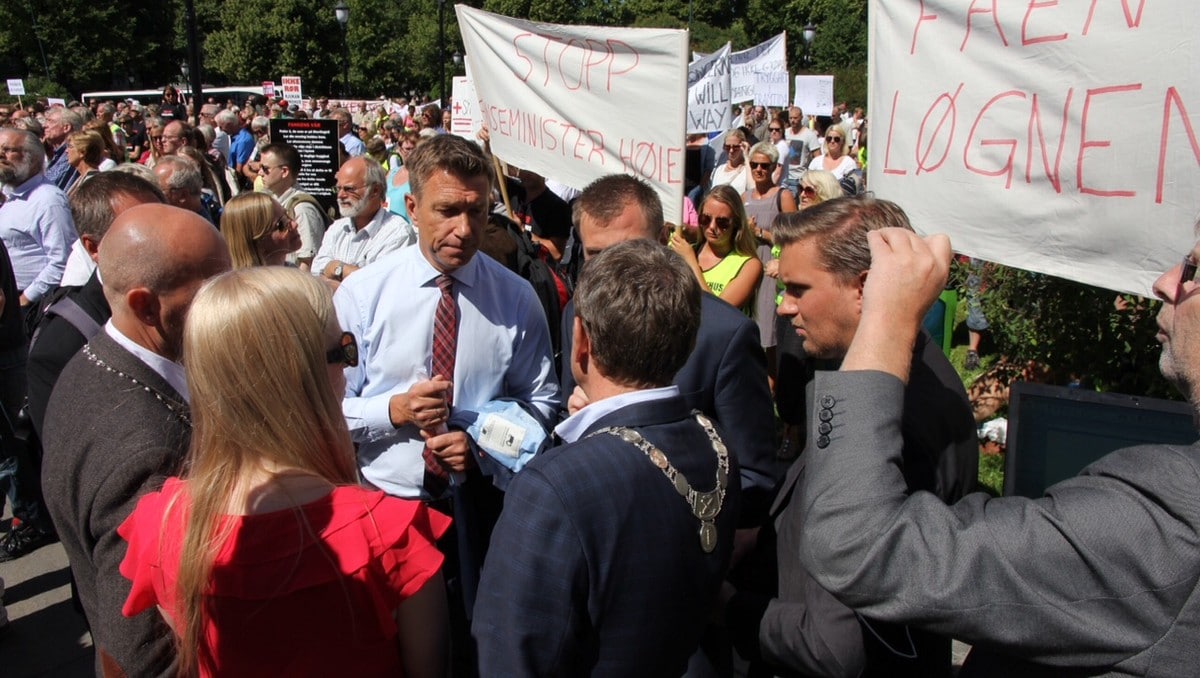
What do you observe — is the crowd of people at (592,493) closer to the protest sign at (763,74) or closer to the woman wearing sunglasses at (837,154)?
the woman wearing sunglasses at (837,154)

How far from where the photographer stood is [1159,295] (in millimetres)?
1416

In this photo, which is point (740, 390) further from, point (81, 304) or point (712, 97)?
point (712, 97)

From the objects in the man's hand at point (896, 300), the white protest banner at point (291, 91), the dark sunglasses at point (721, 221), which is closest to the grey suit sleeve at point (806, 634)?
the man's hand at point (896, 300)

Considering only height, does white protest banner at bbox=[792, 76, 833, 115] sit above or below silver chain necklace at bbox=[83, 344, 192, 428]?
above

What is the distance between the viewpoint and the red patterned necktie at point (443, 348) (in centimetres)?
285

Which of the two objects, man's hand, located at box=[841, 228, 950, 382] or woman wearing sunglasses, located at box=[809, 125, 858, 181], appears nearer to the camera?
man's hand, located at box=[841, 228, 950, 382]

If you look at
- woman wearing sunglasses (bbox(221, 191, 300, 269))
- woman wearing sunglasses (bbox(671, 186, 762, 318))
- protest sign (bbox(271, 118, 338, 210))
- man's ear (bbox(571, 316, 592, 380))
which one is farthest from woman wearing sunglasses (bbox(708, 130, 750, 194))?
man's ear (bbox(571, 316, 592, 380))

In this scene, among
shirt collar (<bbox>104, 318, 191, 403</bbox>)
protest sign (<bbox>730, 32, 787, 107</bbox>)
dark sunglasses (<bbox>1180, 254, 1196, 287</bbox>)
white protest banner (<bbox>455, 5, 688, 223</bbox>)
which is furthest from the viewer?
protest sign (<bbox>730, 32, 787, 107</bbox>)

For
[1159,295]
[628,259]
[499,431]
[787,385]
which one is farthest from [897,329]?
[787,385]

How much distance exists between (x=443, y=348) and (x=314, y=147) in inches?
278

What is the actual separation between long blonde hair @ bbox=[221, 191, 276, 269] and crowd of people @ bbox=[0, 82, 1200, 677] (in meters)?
1.14

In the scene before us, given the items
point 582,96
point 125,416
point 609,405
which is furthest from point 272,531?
point 582,96

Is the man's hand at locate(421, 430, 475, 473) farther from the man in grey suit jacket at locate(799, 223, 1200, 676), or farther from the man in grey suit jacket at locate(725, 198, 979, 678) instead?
the man in grey suit jacket at locate(799, 223, 1200, 676)

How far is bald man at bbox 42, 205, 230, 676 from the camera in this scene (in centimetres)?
172
